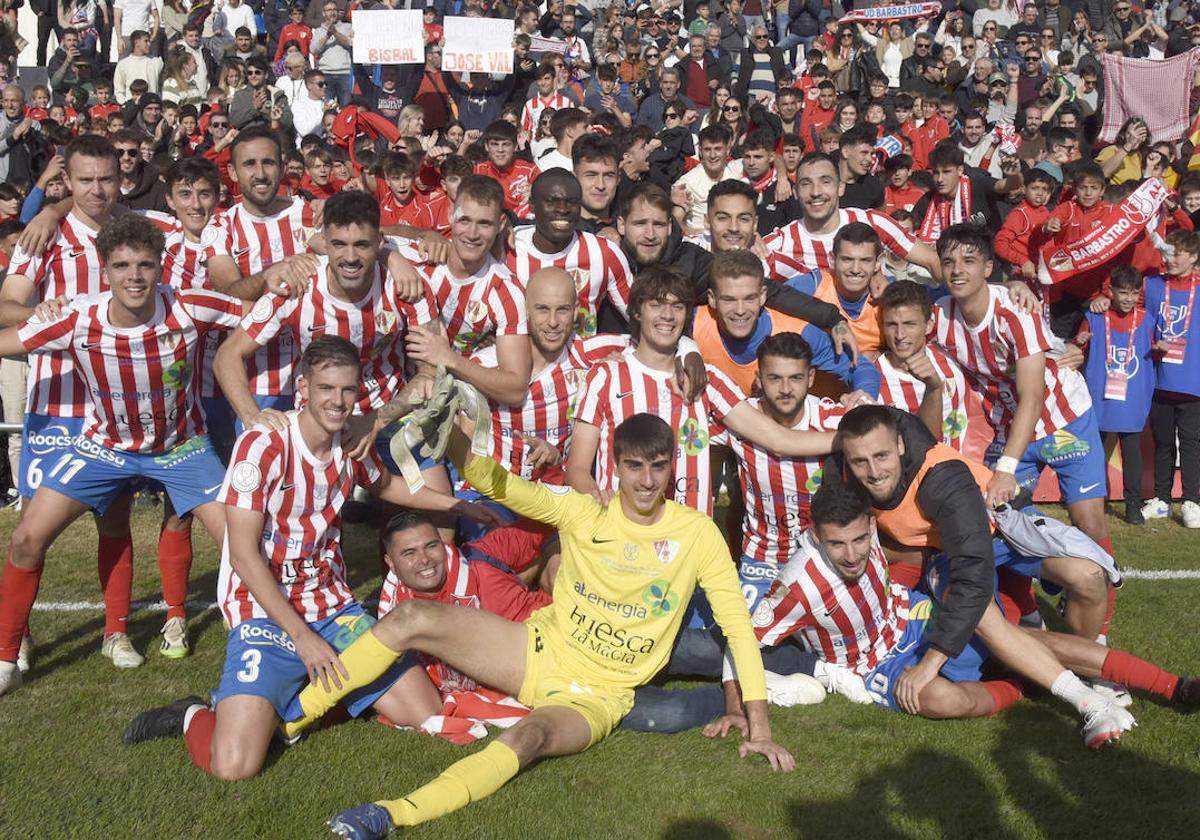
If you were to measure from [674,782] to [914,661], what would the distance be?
141 cm

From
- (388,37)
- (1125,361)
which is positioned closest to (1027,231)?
(1125,361)

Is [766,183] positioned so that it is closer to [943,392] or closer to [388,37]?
[943,392]

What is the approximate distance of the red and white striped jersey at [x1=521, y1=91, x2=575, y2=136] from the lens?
12.4 meters

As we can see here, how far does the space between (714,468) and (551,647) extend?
6.60 ft

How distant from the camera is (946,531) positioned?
480 centimetres

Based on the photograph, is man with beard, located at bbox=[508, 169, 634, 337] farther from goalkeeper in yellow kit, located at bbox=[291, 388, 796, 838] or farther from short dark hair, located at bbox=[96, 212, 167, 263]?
short dark hair, located at bbox=[96, 212, 167, 263]

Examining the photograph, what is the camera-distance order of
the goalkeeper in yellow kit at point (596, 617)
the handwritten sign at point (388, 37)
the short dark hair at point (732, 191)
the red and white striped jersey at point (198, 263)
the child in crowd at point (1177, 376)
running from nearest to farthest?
1. the goalkeeper in yellow kit at point (596, 617)
2. the red and white striped jersey at point (198, 263)
3. the short dark hair at point (732, 191)
4. the child in crowd at point (1177, 376)
5. the handwritten sign at point (388, 37)

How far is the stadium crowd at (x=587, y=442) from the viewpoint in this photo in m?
4.63

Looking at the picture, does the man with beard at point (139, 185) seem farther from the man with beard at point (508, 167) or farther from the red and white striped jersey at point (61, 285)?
the red and white striped jersey at point (61, 285)

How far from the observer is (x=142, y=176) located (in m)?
10.9

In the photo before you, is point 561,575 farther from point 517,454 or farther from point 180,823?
point 180,823

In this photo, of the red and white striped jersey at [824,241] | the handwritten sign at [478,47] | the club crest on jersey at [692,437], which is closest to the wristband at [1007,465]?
the club crest on jersey at [692,437]

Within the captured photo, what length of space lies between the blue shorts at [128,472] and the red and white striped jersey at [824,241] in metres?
3.65

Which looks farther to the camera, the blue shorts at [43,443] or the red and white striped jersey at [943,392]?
the red and white striped jersey at [943,392]
